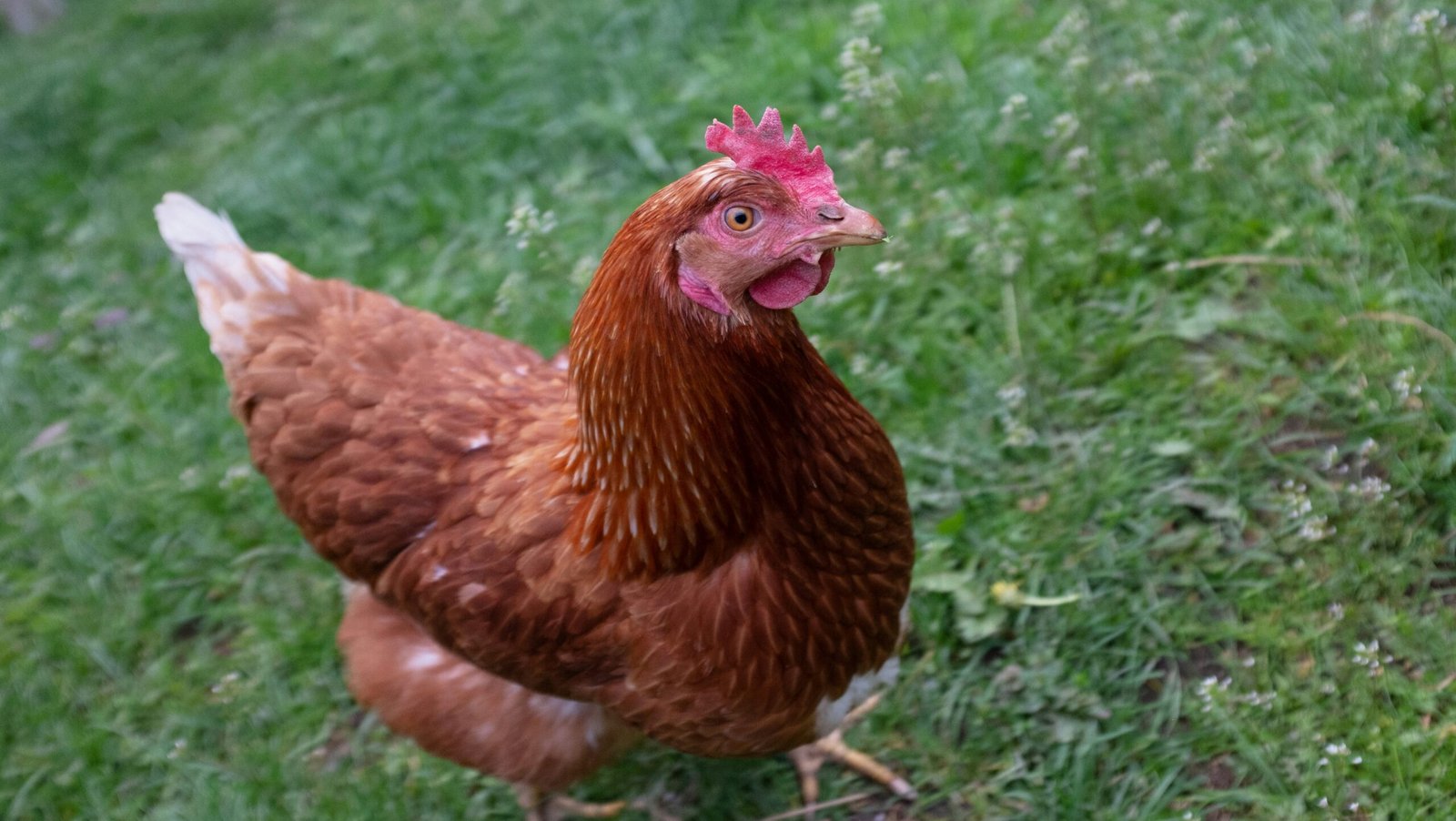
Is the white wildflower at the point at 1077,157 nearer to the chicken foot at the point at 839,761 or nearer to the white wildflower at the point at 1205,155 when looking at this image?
the white wildflower at the point at 1205,155

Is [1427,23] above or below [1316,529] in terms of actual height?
above

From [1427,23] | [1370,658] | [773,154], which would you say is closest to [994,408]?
[1370,658]

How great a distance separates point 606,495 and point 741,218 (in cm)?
68

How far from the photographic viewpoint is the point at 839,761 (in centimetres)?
299

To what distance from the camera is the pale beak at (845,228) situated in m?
1.88

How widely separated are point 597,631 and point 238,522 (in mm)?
2109

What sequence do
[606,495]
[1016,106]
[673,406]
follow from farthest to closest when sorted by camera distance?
[1016,106], [606,495], [673,406]

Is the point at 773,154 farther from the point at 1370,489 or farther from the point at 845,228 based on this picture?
the point at 1370,489

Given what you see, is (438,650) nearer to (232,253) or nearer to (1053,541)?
(232,253)

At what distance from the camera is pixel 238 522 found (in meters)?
3.91

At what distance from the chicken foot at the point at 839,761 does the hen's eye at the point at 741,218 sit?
58.0 inches

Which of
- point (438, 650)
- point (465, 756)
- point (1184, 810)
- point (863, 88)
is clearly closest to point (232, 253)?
point (438, 650)

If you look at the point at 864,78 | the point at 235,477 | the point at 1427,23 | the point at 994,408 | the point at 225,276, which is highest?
the point at 1427,23

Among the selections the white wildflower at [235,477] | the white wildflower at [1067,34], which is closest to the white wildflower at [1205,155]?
the white wildflower at [1067,34]
